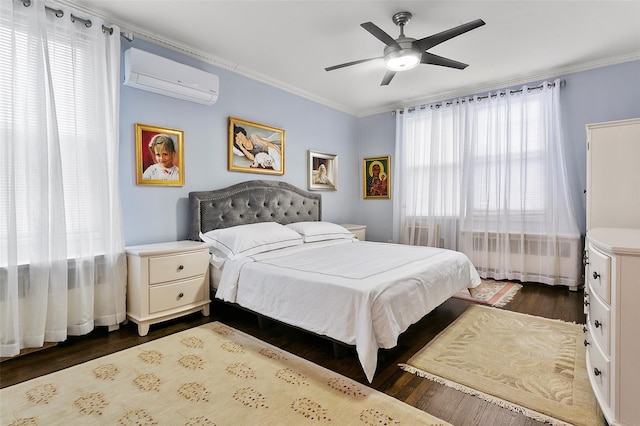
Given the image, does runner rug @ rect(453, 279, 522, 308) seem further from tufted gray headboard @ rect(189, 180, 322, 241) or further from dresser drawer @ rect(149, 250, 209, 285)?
dresser drawer @ rect(149, 250, 209, 285)

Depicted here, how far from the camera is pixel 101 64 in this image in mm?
2645

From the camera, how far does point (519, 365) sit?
209 cm

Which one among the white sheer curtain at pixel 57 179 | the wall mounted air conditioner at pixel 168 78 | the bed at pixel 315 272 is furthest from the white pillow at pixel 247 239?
the wall mounted air conditioner at pixel 168 78

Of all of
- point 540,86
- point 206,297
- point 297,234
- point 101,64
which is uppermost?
point 540,86

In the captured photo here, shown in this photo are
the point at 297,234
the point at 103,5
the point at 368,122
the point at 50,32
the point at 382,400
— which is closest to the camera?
the point at 382,400

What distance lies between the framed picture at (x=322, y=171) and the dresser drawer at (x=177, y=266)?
2264 mm

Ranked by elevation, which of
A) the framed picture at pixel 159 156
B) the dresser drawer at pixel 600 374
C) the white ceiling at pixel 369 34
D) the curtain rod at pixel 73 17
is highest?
the white ceiling at pixel 369 34

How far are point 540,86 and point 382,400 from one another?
13.7 feet

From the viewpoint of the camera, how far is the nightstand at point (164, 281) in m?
2.61

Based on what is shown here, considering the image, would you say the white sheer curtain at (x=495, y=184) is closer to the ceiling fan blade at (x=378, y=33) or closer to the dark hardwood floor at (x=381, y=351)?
the dark hardwood floor at (x=381, y=351)

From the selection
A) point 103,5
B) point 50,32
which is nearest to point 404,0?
point 103,5

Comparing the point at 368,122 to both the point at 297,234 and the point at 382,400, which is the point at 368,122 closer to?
the point at 297,234

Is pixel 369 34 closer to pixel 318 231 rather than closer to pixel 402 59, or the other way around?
pixel 402 59

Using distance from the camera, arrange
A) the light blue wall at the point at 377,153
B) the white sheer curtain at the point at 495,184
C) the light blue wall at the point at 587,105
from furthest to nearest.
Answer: the light blue wall at the point at 377,153, the white sheer curtain at the point at 495,184, the light blue wall at the point at 587,105
